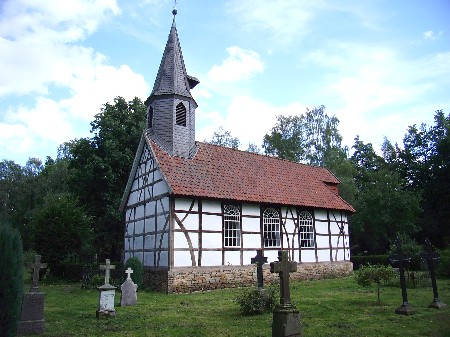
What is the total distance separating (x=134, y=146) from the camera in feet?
93.5

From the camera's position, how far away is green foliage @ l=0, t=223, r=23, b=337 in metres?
6.46

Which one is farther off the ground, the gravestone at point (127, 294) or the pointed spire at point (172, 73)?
the pointed spire at point (172, 73)

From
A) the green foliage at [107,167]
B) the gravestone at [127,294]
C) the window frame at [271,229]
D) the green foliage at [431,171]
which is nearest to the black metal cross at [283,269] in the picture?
the gravestone at [127,294]

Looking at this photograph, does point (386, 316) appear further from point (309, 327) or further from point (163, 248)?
point (163, 248)

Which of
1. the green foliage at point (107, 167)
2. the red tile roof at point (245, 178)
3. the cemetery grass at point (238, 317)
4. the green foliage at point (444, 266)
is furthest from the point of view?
the green foliage at point (107, 167)

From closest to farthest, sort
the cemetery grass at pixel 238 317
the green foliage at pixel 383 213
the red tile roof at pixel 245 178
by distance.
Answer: the cemetery grass at pixel 238 317 → the red tile roof at pixel 245 178 → the green foliage at pixel 383 213

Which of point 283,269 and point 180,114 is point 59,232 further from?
point 283,269

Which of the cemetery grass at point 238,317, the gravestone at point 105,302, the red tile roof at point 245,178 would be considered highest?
the red tile roof at point 245,178

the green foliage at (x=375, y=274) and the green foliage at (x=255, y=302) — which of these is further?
the green foliage at (x=375, y=274)

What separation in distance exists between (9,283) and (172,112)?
50.7 ft

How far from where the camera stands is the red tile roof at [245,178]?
19078 millimetres

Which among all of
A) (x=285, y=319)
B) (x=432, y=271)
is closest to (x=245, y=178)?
(x=432, y=271)

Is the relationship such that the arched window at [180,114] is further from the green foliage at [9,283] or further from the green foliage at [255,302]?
the green foliage at [9,283]

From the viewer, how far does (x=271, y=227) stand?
69.4ft
